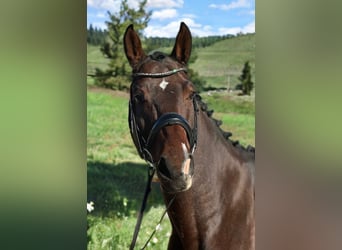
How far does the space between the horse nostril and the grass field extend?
0.76 ft

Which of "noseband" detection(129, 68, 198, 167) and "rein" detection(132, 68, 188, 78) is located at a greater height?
"rein" detection(132, 68, 188, 78)

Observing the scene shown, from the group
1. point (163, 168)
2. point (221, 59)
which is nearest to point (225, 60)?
point (221, 59)

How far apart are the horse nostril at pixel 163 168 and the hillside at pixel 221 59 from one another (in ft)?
1.36

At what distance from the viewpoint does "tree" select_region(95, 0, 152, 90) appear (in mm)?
1729

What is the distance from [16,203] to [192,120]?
0.69m

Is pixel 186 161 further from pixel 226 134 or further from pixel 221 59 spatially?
pixel 221 59

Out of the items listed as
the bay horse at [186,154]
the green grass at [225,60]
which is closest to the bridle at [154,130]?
the bay horse at [186,154]

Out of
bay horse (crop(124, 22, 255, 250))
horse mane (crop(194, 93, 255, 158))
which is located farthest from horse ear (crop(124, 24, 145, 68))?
horse mane (crop(194, 93, 255, 158))

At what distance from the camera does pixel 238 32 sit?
1.78 metres

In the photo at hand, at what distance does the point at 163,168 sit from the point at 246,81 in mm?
521

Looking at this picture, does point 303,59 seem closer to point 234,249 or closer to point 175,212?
point 175,212

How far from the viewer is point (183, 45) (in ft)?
5.67

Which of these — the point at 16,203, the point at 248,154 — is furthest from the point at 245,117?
the point at 16,203

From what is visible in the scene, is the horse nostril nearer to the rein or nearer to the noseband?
the noseband
